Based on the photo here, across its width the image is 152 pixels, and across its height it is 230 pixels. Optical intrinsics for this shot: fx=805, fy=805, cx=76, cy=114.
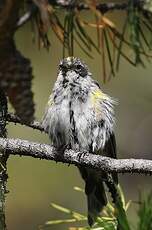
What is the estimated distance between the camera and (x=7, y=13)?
1.73 metres

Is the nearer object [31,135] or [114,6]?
[114,6]

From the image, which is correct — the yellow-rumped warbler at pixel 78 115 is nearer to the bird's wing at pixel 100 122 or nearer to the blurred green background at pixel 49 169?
the bird's wing at pixel 100 122

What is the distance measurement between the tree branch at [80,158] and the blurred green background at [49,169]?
2.27 meters

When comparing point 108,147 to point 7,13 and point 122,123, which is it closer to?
point 7,13

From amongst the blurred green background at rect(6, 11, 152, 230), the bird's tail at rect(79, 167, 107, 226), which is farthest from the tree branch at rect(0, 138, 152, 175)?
the blurred green background at rect(6, 11, 152, 230)

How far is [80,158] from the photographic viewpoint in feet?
7.63

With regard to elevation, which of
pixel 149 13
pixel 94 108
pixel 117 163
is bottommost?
pixel 117 163

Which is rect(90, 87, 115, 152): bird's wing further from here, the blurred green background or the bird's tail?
the blurred green background

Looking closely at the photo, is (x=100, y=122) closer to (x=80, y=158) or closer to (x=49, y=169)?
(x=80, y=158)

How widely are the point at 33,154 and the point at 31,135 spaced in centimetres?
274

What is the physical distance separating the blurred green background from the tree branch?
2270 millimetres

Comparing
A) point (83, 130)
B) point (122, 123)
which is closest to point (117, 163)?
point (83, 130)

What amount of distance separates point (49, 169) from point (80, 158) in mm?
2810

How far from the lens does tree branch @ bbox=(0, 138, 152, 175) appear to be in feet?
7.05
